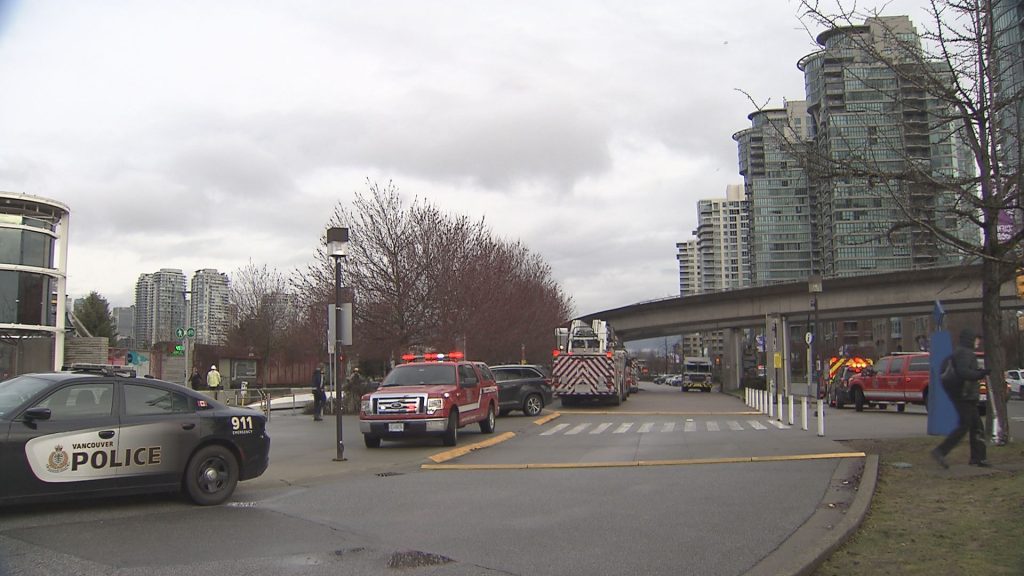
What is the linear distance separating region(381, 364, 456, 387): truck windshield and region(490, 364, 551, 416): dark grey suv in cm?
839

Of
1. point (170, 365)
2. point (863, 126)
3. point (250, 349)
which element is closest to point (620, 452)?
point (863, 126)

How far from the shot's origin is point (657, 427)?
2139 centimetres

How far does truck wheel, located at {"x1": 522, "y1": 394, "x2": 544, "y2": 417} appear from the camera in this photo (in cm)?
2665

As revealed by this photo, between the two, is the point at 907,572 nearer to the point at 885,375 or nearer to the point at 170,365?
the point at 885,375

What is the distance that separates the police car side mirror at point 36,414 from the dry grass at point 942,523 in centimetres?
732

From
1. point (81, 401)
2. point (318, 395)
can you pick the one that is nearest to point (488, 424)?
point (318, 395)

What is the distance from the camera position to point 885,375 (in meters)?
27.8

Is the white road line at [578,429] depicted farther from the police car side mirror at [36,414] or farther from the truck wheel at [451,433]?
the police car side mirror at [36,414]

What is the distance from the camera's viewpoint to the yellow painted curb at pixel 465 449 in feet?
47.8

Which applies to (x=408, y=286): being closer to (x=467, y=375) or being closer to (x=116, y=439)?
(x=467, y=375)

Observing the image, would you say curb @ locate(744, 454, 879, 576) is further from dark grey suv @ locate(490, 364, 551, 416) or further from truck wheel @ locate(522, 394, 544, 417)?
truck wheel @ locate(522, 394, 544, 417)

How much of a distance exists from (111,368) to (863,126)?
11.4 metres

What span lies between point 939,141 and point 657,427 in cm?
1129

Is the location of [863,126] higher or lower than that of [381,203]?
lower
